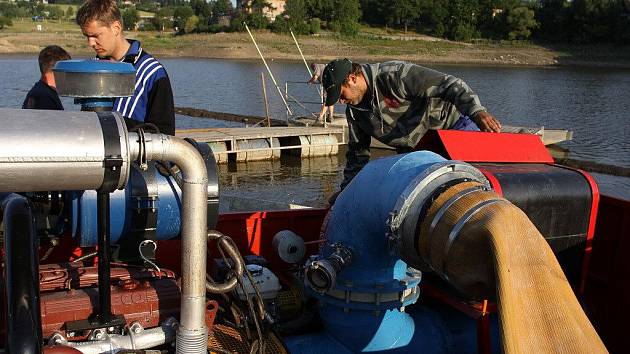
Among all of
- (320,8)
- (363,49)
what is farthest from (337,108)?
(320,8)

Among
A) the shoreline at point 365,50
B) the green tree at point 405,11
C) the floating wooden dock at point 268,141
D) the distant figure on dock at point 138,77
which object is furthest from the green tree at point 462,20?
the distant figure on dock at point 138,77

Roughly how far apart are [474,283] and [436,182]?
544 mm

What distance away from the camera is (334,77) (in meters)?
4.29

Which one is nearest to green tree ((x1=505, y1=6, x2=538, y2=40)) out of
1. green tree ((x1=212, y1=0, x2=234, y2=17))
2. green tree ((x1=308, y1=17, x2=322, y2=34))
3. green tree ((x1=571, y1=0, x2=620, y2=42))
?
green tree ((x1=571, y1=0, x2=620, y2=42))

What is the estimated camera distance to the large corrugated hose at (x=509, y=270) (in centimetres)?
218

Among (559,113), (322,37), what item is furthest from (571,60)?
(559,113)

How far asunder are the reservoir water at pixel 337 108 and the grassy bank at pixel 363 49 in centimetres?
1471

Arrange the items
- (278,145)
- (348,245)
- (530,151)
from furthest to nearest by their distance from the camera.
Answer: (278,145)
(530,151)
(348,245)

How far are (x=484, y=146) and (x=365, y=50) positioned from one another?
76.5 metres

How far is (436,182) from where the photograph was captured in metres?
2.87

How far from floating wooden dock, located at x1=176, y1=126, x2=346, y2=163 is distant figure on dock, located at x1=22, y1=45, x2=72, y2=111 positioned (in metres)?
13.1

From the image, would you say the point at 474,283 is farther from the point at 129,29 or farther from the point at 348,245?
the point at 129,29

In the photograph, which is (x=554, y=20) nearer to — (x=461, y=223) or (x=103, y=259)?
(x=461, y=223)

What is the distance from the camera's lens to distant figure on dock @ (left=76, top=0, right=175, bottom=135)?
367 cm
